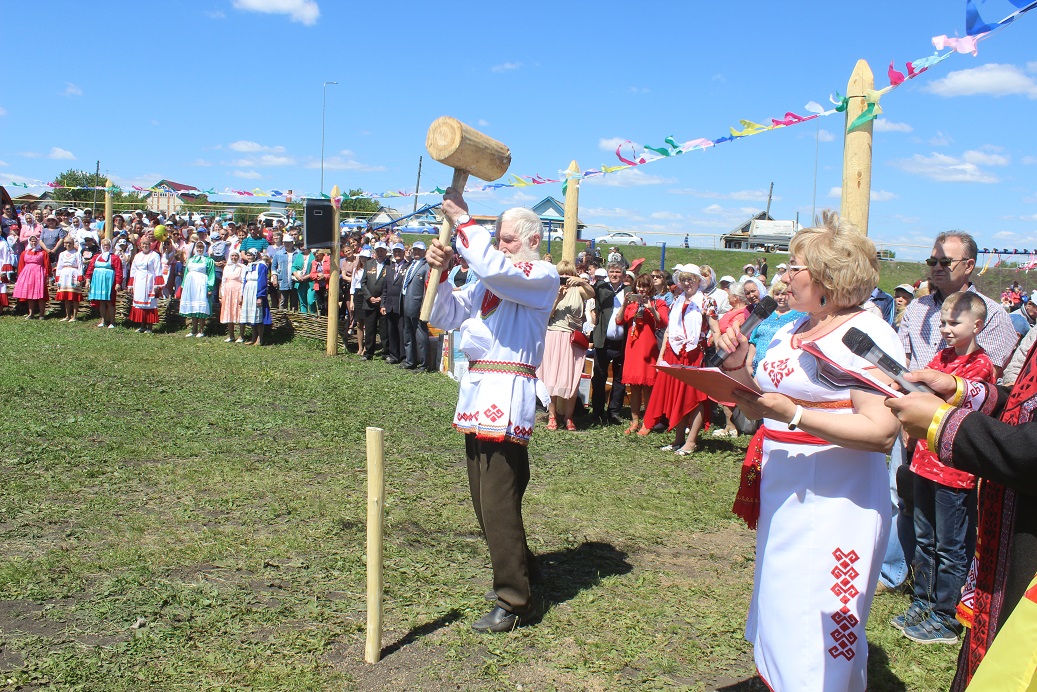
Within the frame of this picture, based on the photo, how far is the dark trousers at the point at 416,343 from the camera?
511 inches

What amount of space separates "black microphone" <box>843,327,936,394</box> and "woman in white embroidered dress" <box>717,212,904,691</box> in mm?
186

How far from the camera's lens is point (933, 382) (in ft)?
7.81

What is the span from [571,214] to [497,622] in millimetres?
6903

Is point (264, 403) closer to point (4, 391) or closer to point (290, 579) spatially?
point (4, 391)

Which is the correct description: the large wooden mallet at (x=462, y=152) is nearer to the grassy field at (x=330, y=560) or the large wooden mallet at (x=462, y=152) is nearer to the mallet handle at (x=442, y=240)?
the mallet handle at (x=442, y=240)

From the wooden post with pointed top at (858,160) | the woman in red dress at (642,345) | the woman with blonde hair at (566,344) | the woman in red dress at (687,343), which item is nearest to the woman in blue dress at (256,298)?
the woman with blonde hair at (566,344)

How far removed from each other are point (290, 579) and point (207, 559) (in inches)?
23.8

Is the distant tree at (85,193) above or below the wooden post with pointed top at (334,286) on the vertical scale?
above

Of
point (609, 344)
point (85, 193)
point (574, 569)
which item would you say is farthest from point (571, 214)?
point (85, 193)

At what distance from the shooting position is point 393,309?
13.6 meters

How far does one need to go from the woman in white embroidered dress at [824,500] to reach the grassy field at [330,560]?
1097 millimetres

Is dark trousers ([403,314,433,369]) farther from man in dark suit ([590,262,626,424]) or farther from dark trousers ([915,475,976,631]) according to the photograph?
dark trousers ([915,475,976,631])

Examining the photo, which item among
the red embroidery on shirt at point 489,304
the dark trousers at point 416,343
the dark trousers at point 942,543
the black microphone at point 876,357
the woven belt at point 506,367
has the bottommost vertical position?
the dark trousers at point 942,543

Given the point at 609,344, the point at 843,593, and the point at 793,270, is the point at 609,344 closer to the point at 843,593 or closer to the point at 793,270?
the point at 793,270
